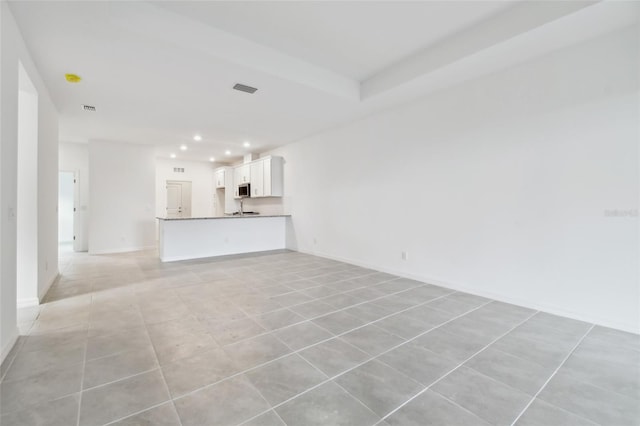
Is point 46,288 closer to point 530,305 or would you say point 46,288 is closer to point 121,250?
point 121,250

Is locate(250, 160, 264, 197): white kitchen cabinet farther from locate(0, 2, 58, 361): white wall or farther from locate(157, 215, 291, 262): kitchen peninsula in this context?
locate(0, 2, 58, 361): white wall

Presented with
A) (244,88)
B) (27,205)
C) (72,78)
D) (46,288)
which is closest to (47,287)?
(46,288)

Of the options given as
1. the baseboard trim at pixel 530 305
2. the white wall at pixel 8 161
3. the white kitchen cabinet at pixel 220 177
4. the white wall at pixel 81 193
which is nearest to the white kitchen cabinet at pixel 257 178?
the white kitchen cabinet at pixel 220 177

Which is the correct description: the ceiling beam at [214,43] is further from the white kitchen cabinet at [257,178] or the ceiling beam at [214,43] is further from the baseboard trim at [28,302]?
the white kitchen cabinet at [257,178]

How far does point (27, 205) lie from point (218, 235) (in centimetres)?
339

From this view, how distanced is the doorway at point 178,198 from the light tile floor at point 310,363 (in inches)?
235

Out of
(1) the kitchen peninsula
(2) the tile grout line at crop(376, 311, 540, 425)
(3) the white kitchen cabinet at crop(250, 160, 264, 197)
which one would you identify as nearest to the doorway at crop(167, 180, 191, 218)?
(3) the white kitchen cabinet at crop(250, 160, 264, 197)

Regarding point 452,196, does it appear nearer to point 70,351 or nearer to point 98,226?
point 70,351

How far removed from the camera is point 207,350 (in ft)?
7.02

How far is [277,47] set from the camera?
3.20 m

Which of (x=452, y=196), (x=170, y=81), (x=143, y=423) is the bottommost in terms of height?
(x=143, y=423)

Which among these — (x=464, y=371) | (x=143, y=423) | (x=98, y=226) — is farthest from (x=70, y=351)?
(x=98, y=226)

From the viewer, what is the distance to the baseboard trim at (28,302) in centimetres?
298

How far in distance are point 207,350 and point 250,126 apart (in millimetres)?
4381
